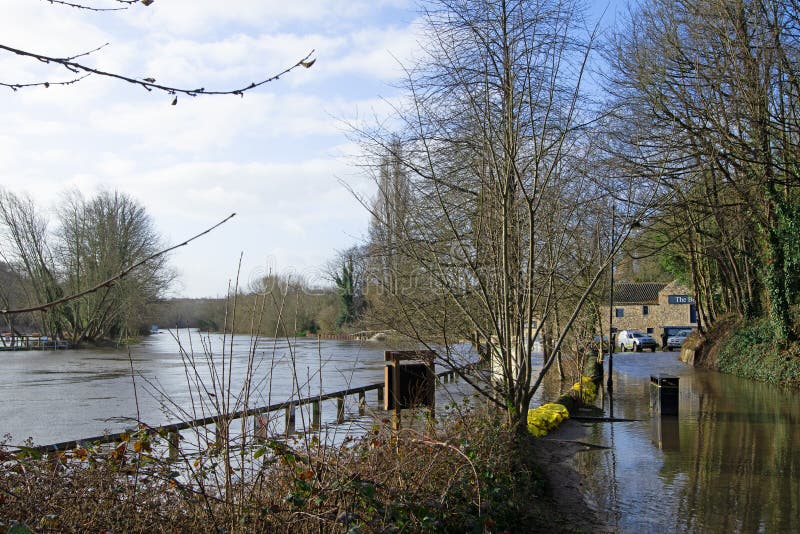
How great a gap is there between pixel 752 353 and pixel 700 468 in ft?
56.4

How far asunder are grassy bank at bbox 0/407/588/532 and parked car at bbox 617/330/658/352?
4494 cm

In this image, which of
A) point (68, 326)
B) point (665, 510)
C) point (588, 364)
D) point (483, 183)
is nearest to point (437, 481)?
point (665, 510)

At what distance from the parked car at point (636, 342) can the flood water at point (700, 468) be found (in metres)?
32.3

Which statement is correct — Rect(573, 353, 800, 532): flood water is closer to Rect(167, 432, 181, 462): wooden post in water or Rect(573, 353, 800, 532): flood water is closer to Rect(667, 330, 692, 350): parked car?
Rect(167, 432, 181, 462): wooden post in water

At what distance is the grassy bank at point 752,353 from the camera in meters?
21.0

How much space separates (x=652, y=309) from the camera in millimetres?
63844

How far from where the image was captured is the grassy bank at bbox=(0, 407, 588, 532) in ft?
13.8

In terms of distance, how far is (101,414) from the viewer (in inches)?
712

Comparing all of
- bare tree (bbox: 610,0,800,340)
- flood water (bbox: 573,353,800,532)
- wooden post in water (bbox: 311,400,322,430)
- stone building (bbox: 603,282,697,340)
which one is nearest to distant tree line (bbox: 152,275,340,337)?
wooden post in water (bbox: 311,400,322,430)

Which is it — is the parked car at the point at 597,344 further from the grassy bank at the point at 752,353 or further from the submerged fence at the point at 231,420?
the submerged fence at the point at 231,420

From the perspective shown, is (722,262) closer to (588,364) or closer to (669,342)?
(588,364)

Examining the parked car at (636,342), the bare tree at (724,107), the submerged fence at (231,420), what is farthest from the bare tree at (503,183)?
the parked car at (636,342)

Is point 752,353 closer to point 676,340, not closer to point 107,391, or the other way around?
point 107,391

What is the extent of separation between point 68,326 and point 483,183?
186 feet
